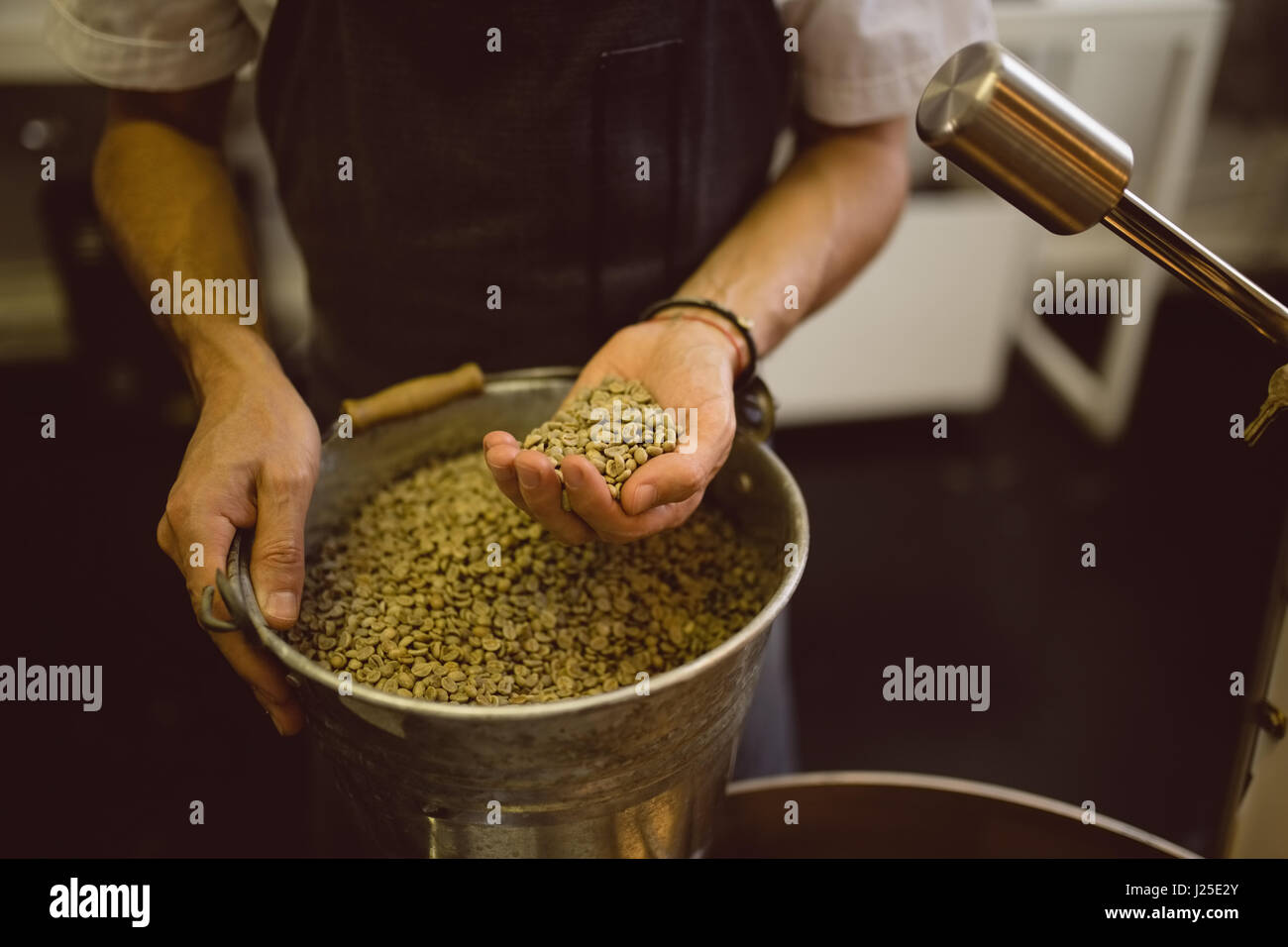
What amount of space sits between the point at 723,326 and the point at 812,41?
0.80 ft

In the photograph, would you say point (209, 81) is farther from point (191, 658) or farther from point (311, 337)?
point (191, 658)

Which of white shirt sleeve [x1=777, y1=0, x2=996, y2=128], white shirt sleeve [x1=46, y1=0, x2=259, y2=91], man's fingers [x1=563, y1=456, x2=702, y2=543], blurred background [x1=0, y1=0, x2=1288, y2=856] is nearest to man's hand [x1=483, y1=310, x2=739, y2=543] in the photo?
man's fingers [x1=563, y1=456, x2=702, y2=543]

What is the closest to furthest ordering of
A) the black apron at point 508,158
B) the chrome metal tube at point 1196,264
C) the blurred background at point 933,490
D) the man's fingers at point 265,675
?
the chrome metal tube at point 1196,264, the man's fingers at point 265,675, the black apron at point 508,158, the blurred background at point 933,490

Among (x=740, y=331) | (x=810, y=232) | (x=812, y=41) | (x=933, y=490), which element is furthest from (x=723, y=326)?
(x=933, y=490)

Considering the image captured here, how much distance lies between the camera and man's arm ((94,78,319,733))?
0.56m

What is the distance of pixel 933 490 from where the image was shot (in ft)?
7.05

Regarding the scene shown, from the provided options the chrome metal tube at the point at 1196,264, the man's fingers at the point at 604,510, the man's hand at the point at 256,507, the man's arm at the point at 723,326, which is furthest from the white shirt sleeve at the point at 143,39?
the chrome metal tube at the point at 1196,264

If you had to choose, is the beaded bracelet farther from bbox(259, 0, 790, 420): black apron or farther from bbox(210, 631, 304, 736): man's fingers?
bbox(210, 631, 304, 736): man's fingers

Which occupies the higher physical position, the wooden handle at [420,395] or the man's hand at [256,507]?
the wooden handle at [420,395]

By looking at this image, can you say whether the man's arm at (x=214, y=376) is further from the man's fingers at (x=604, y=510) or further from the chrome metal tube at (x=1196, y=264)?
the chrome metal tube at (x=1196, y=264)

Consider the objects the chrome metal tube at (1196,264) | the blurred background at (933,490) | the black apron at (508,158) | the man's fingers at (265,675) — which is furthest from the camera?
the blurred background at (933,490)

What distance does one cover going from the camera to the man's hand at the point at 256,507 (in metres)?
0.55

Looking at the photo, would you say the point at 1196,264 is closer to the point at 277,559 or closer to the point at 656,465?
the point at 656,465
